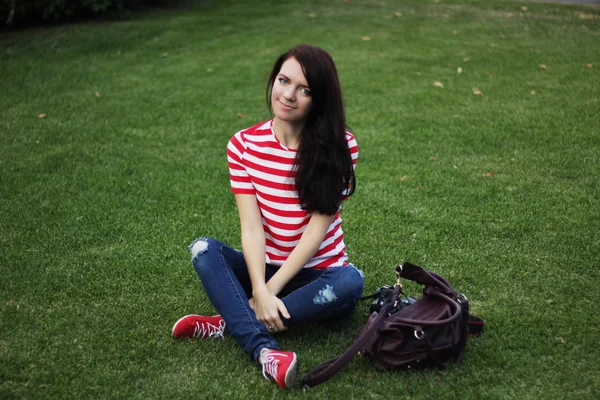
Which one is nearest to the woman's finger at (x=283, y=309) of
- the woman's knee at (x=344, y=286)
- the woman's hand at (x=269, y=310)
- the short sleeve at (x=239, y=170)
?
the woman's hand at (x=269, y=310)

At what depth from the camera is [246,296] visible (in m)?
2.99

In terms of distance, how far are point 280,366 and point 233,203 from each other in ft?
6.74

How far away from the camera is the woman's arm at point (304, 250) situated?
297cm

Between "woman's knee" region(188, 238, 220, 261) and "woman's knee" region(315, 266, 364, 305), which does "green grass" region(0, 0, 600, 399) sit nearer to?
"woman's knee" region(315, 266, 364, 305)

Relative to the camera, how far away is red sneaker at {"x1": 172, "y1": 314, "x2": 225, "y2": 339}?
9.89ft

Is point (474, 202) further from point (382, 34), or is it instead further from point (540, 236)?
point (382, 34)

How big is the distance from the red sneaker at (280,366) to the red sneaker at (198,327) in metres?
0.38

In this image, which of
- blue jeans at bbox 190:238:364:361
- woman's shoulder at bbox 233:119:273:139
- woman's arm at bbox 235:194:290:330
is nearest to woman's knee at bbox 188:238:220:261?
blue jeans at bbox 190:238:364:361

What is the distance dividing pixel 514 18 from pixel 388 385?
830cm

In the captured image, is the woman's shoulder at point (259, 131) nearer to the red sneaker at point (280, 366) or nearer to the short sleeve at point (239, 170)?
the short sleeve at point (239, 170)

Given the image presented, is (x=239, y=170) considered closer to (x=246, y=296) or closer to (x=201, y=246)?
(x=201, y=246)

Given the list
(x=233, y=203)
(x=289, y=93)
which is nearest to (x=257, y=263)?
(x=289, y=93)

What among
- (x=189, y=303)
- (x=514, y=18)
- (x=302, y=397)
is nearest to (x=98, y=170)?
(x=189, y=303)

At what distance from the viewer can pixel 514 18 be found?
9742 mm
